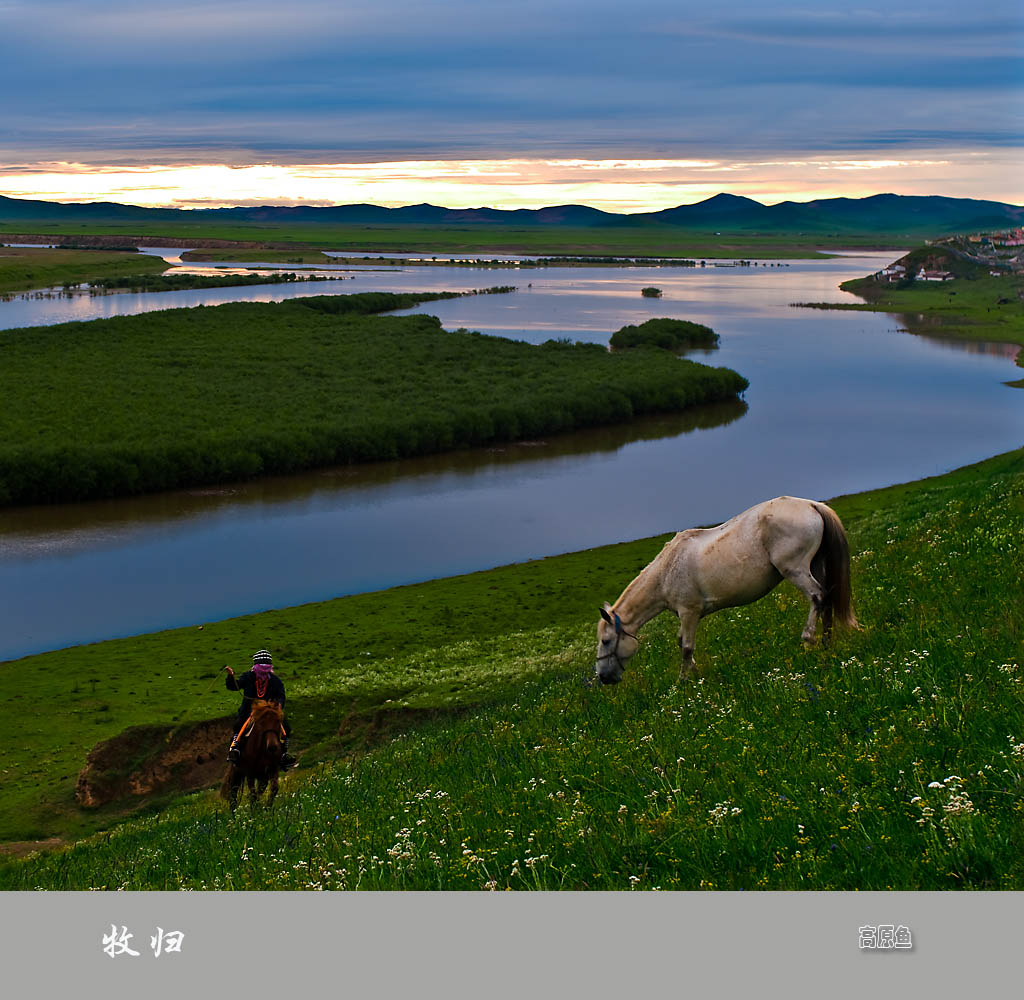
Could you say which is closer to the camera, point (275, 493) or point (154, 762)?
point (154, 762)

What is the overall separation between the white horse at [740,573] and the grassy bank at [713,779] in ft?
2.13

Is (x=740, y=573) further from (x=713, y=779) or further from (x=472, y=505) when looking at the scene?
(x=472, y=505)

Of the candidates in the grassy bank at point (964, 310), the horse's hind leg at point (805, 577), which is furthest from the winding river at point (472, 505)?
the grassy bank at point (964, 310)

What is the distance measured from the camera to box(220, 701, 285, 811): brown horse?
16.7m

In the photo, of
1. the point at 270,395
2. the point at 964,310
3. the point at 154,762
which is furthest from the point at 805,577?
the point at 964,310

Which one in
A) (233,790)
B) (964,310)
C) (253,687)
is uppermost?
(964,310)

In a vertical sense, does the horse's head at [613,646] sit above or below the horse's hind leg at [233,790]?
above

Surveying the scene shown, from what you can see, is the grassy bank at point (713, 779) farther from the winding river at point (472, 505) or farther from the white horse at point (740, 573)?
the winding river at point (472, 505)

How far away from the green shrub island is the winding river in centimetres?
1805

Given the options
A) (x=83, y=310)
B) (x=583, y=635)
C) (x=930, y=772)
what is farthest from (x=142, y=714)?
(x=83, y=310)

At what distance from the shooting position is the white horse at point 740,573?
14969mm

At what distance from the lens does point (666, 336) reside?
426 ft

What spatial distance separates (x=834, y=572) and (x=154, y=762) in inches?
688

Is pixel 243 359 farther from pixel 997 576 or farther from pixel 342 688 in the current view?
pixel 997 576
